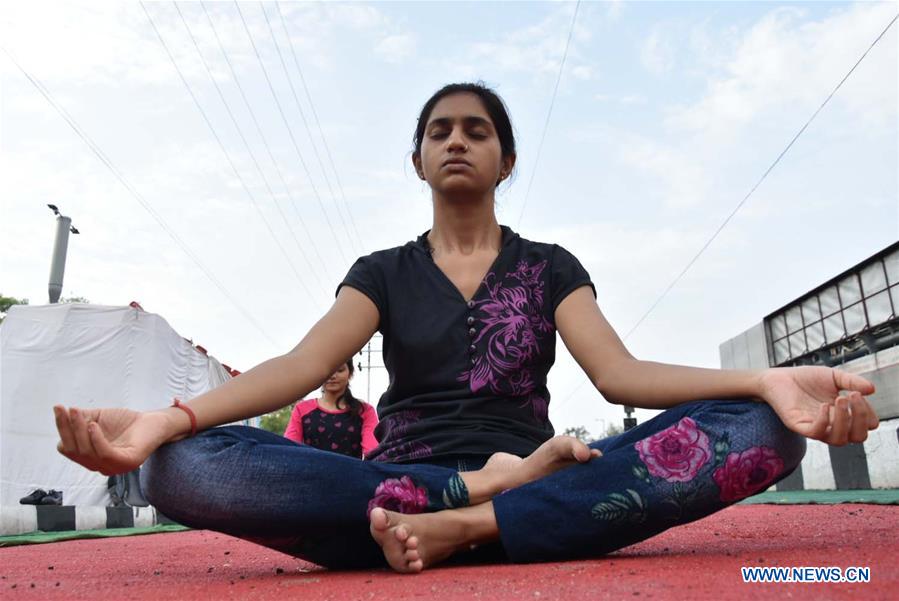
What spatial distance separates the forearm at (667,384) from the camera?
1472mm

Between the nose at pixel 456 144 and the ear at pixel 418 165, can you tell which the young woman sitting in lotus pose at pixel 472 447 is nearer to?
the nose at pixel 456 144

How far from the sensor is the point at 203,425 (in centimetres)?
154

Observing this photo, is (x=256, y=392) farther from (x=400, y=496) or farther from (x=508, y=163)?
(x=508, y=163)

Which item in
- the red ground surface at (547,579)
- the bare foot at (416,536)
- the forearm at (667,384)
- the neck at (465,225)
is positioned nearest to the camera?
the red ground surface at (547,579)

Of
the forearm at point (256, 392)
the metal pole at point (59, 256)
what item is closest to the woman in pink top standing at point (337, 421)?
the forearm at point (256, 392)

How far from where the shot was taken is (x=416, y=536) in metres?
1.41

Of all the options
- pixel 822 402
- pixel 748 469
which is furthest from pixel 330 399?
pixel 822 402

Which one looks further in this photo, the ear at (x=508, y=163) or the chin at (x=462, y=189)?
the ear at (x=508, y=163)

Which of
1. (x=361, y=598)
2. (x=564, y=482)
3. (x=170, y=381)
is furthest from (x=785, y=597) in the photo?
(x=170, y=381)

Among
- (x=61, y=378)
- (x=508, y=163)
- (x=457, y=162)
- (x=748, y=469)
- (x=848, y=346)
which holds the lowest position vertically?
(x=748, y=469)

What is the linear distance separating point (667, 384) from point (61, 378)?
7.88 metres

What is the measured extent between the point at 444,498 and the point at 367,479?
17 cm

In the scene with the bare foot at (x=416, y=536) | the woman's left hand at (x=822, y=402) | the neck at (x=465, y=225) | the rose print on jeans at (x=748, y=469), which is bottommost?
the bare foot at (x=416, y=536)

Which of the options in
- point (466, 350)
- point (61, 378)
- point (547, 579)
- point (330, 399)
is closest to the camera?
point (547, 579)
